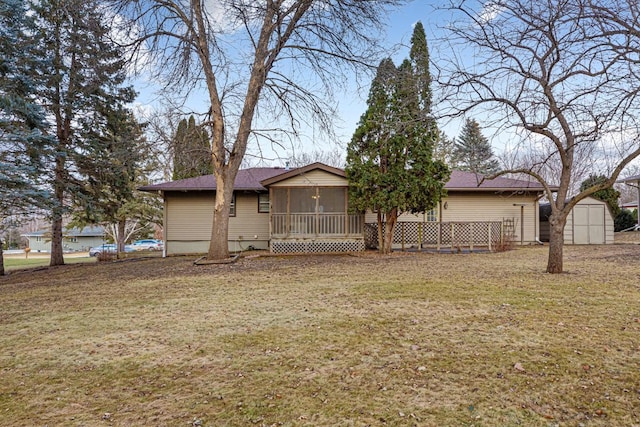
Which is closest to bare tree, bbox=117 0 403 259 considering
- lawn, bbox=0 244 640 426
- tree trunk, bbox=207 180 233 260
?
tree trunk, bbox=207 180 233 260

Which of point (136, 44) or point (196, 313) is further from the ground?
point (136, 44)

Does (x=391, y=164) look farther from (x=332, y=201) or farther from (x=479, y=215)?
(x=479, y=215)

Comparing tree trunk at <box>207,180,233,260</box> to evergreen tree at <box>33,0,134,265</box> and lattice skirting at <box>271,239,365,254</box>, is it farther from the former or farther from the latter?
evergreen tree at <box>33,0,134,265</box>

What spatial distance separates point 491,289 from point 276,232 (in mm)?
9295

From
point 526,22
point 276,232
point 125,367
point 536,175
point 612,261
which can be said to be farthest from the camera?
point 276,232

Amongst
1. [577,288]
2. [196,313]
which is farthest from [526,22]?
[196,313]

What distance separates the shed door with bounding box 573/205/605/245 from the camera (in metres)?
17.2

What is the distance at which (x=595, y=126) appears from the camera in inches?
267

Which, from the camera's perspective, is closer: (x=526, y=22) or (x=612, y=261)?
(x=526, y=22)

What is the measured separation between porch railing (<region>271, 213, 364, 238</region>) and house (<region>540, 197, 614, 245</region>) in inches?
415

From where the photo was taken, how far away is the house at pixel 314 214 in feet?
46.9

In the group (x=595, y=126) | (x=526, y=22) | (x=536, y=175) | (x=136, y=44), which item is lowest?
(x=536, y=175)

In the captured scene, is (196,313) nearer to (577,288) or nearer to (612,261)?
(577,288)

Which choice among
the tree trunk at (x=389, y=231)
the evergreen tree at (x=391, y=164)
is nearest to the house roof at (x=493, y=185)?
the evergreen tree at (x=391, y=164)
